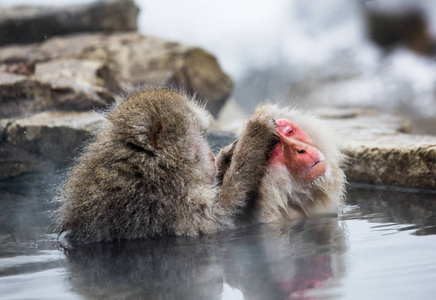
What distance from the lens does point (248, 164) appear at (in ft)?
8.72

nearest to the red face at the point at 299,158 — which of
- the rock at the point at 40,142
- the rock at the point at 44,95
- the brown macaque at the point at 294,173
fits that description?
the brown macaque at the point at 294,173

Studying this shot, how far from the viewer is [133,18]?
8.01 meters

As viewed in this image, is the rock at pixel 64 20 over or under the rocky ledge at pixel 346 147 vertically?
over

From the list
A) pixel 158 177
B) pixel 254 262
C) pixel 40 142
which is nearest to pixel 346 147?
pixel 158 177

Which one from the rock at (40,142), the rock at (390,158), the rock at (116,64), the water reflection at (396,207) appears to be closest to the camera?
the water reflection at (396,207)

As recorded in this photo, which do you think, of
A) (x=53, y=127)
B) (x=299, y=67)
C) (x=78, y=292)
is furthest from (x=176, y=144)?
(x=299, y=67)

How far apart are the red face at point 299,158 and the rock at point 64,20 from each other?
5722 millimetres

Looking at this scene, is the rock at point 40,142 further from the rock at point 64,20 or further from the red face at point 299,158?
the rock at point 64,20

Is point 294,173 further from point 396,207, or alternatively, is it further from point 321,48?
point 321,48

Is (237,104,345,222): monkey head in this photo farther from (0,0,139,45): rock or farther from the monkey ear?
(0,0,139,45): rock

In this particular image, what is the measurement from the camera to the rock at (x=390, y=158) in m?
3.32

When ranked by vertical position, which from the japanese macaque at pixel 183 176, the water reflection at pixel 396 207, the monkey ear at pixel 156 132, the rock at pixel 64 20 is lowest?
the water reflection at pixel 396 207

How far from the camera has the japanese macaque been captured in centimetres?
253

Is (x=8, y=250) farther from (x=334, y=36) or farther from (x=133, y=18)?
(x=334, y=36)
